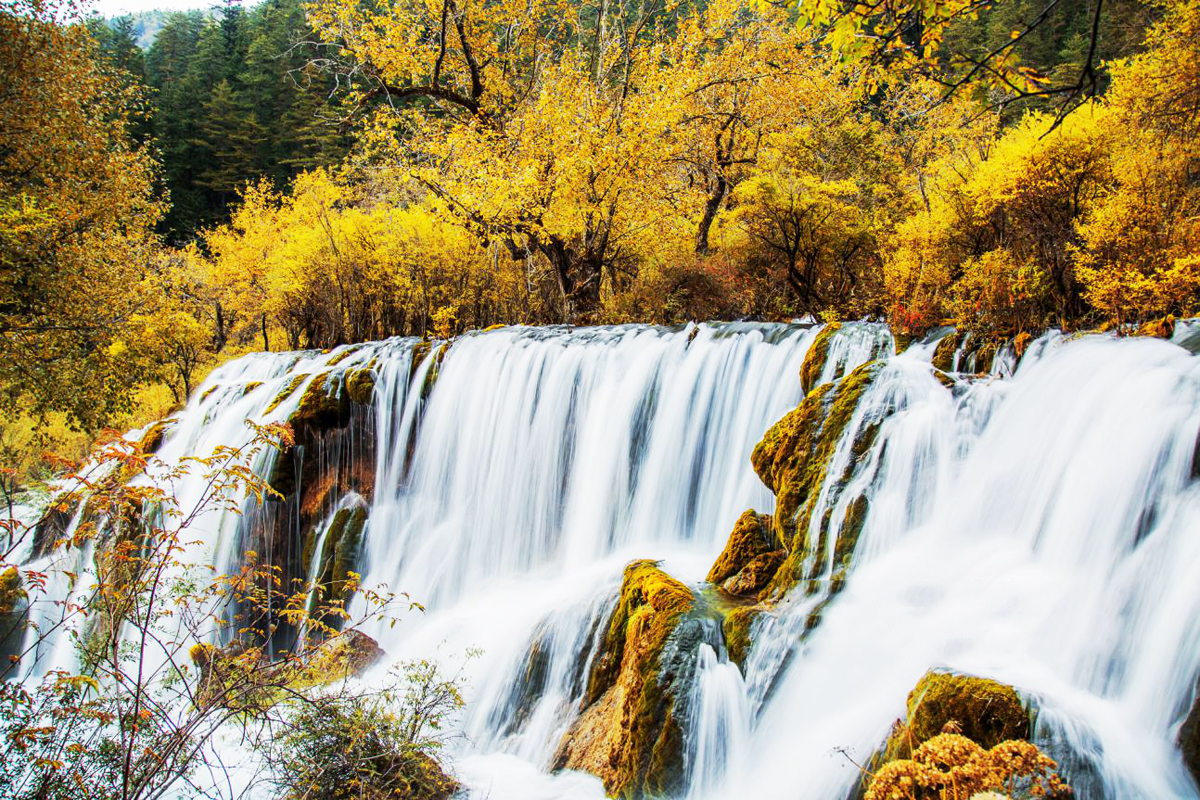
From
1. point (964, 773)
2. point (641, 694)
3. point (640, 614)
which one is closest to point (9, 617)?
point (640, 614)

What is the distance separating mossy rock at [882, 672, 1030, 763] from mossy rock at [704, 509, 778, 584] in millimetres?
2478

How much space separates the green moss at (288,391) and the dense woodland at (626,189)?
9.65ft

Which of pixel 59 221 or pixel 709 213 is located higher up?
pixel 709 213

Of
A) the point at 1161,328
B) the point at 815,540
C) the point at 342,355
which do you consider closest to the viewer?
the point at 815,540

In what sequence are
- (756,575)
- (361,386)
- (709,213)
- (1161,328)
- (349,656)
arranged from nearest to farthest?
(756,575) → (1161,328) → (349,656) → (361,386) → (709,213)

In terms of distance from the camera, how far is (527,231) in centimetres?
1348

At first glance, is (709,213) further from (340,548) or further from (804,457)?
(340,548)

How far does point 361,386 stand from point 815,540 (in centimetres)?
860

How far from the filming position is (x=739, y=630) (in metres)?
5.20

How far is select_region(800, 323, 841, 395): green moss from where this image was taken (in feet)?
26.6

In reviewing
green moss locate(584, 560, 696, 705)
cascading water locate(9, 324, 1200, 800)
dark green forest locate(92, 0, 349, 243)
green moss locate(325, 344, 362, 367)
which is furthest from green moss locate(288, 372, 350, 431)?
dark green forest locate(92, 0, 349, 243)

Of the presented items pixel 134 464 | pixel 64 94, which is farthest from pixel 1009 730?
pixel 64 94

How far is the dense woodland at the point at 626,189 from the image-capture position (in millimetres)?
7637

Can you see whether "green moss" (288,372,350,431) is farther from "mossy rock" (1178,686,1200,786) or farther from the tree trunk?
"mossy rock" (1178,686,1200,786)
